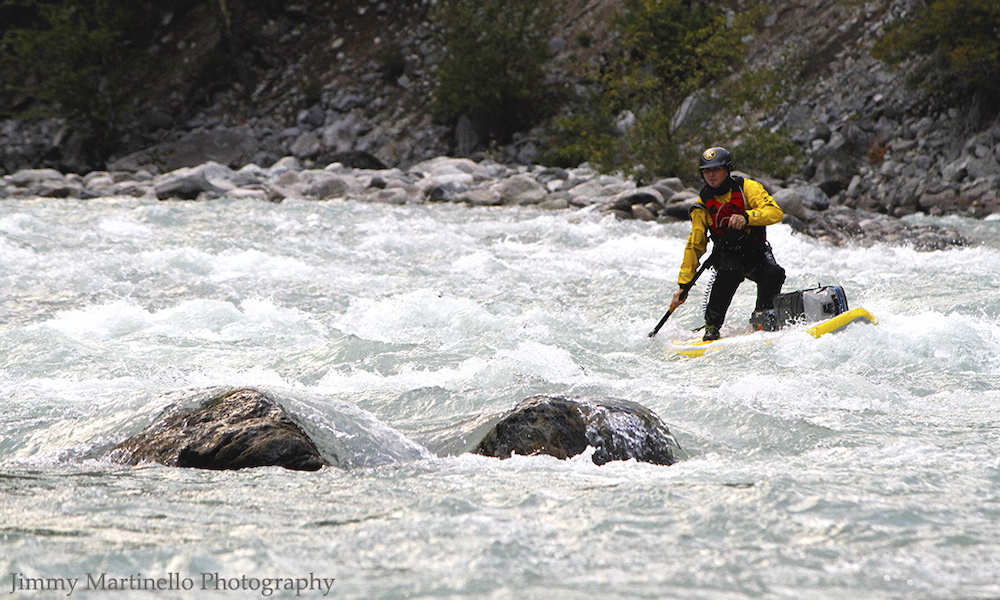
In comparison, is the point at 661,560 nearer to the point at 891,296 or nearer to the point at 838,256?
the point at 891,296

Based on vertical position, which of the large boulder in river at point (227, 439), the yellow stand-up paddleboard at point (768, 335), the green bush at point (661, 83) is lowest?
the yellow stand-up paddleboard at point (768, 335)

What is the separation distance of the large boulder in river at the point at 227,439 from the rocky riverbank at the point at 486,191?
914cm

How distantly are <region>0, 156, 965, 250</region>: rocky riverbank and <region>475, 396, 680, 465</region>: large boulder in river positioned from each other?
28.1ft

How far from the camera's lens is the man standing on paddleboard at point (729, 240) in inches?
232

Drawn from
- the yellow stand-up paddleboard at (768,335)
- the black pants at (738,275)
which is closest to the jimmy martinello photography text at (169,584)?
the yellow stand-up paddleboard at (768,335)

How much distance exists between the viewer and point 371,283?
8.75 m

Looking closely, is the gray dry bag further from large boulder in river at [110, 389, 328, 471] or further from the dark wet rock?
the dark wet rock

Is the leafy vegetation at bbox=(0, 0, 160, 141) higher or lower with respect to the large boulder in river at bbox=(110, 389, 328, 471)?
higher

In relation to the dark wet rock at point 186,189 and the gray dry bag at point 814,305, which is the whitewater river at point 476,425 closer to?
the gray dry bag at point 814,305

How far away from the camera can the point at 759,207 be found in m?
5.91

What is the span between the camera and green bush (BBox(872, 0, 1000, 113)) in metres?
15.0

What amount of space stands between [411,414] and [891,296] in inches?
204

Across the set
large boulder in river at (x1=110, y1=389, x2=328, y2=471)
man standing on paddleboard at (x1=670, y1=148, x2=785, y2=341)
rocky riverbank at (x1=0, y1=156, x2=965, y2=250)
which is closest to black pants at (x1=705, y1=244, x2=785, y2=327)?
man standing on paddleboard at (x1=670, y1=148, x2=785, y2=341)

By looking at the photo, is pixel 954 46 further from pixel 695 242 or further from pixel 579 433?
pixel 579 433
